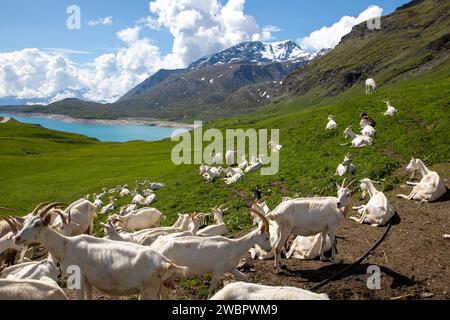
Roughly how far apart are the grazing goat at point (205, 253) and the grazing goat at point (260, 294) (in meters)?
3.61

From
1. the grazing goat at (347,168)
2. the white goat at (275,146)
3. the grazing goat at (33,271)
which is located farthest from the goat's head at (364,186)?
the white goat at (275,146)

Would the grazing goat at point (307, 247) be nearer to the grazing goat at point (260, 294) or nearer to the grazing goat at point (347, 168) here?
the grazing goat at point (260, 294)

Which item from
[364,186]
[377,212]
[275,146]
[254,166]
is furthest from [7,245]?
[275,146]

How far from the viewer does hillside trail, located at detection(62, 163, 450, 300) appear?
35.8 feet

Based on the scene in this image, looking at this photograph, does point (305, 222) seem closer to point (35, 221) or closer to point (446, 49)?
point (35, 221)

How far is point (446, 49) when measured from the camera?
13950 centimetres

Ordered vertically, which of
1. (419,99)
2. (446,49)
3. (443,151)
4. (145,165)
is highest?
(446,49)

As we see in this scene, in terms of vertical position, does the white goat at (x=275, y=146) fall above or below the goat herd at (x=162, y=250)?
above

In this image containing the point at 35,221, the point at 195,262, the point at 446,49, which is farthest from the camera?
the point at 446,49

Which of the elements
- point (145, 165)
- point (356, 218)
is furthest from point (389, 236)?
point (145, 165)

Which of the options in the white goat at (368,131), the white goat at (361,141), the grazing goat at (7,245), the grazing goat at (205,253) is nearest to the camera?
the grazing goat at (205,253)

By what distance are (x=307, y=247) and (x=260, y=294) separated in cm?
671

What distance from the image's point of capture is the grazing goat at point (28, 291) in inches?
313
